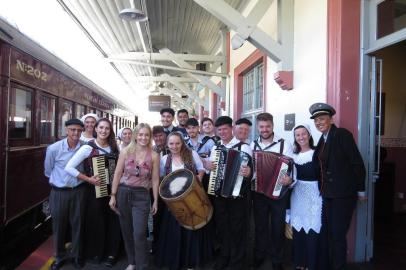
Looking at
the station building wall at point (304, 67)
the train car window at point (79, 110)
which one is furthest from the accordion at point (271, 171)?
the train car window at point (79, 110)

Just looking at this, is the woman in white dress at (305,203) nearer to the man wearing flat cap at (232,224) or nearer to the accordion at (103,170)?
the man wearing flat cap at (232,224)

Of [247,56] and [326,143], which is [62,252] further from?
[247,56]

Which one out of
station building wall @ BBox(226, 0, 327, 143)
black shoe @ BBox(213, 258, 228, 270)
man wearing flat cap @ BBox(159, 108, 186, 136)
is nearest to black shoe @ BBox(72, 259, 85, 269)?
black shoe @ BBox(213, 258, 228, 270)

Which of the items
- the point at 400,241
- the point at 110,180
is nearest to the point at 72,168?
the point at 110,180

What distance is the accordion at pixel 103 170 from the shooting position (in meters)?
3.79

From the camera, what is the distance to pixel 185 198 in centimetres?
334

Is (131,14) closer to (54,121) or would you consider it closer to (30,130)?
(54,121)

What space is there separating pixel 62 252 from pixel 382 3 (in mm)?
4124

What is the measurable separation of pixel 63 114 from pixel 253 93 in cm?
397

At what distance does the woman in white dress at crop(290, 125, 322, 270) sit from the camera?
136 inches

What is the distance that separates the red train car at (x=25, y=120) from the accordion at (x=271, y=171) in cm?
258

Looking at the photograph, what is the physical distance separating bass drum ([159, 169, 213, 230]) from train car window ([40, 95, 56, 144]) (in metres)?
2.39

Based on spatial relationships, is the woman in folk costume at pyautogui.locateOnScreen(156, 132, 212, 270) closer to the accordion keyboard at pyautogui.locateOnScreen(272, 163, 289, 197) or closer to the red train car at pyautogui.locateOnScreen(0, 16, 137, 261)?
the accordion keyboard at pyautogui.locateOnScreen(272, 163, 289, 197)

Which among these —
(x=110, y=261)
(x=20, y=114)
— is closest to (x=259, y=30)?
(x=20, y=114)
